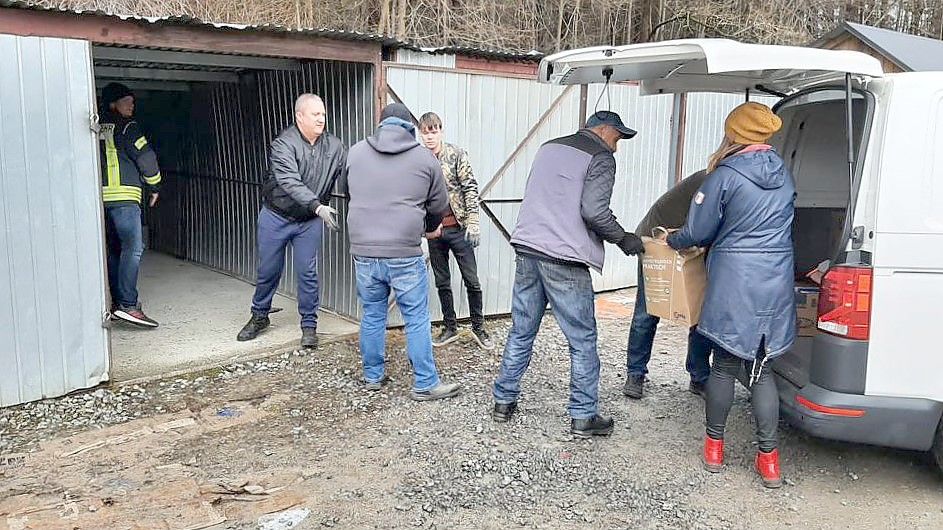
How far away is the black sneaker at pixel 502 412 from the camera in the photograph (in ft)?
14.8

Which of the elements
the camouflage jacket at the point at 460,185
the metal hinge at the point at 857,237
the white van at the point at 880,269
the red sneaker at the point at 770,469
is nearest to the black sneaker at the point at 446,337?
the camouflage jacket at the point at 460,185

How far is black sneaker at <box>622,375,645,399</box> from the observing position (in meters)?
4.95

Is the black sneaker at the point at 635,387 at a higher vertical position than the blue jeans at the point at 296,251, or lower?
lower

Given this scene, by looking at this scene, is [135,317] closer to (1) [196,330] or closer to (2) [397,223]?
(1) [196,330]

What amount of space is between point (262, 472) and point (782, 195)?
2.85 meters

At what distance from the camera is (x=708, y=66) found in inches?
129

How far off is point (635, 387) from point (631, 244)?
126 cm

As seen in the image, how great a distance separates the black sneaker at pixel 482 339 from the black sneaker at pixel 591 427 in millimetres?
1755

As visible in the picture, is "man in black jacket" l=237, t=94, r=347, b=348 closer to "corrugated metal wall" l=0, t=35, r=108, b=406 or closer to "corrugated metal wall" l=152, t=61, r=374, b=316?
"corrugated metal wall" l=152, t=61, r=374, b=316

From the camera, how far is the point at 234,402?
4820 millimetres

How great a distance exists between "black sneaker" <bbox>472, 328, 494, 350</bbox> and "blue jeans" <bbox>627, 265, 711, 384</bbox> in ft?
4.59

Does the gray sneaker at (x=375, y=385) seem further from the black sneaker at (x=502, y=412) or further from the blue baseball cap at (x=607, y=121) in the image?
the blue baseball cap at (x=607, y=121)

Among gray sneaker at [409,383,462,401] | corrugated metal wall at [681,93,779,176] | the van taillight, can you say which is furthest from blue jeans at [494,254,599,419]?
corrugated metal wall at [681,93,779,176]

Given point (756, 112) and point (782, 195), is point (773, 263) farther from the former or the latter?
point (756, 112)
